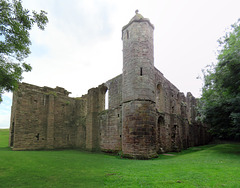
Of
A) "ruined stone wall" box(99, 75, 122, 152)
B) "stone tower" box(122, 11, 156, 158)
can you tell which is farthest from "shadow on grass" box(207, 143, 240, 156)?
"ruined stone wall" box(99, 75, 122, 152)

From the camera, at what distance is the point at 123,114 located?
497 inches

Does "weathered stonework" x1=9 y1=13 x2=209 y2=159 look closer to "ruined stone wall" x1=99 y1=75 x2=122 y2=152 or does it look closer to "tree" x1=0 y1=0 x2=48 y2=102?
"ruined stone wall" x1=99 y1=75 x2=122 y2=152

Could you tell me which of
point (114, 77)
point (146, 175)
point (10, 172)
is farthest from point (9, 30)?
point (114, 77)

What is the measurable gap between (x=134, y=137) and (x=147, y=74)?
16.2ft

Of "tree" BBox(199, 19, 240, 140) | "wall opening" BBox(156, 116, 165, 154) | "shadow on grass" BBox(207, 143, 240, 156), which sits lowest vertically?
"shadow on grass" BBox(207, 143, 240, 156)

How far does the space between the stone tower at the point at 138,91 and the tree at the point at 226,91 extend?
5.20m

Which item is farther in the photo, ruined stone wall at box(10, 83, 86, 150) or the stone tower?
ruined stone wall at box(10, 83, 86, 150)

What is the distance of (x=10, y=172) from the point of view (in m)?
6.19

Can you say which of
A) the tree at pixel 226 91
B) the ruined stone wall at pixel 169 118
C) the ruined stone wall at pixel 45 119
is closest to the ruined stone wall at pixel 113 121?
the ruined stone wall at pixel 169 118

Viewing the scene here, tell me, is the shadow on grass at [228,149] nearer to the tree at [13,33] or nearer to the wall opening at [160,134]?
the wall opening at [160,134]

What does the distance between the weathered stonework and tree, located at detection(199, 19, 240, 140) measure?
4.29 metres

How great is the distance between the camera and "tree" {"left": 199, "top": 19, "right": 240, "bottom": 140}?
1070cm

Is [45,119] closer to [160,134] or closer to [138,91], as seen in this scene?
[138,91]

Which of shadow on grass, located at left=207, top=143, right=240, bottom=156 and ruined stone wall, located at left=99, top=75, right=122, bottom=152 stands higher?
ruined stone wall, located at left=99, top=75, right=122, bottom=152
